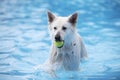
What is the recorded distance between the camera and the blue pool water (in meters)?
6.12

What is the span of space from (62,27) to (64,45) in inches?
11.6

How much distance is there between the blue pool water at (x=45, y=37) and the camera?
6.12m

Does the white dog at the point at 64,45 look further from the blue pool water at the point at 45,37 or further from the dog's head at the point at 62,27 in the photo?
the blue pool water at the point at 45,37

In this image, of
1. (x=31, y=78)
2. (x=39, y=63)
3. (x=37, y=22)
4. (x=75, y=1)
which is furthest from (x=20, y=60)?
(x=75, y=1)

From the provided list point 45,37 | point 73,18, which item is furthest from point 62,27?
point 45,37

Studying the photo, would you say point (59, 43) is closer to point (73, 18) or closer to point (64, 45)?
point (64, 45)

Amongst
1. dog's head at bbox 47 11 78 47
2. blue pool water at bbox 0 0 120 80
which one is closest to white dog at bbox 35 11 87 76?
dog's head at bbox 47 11 78 47

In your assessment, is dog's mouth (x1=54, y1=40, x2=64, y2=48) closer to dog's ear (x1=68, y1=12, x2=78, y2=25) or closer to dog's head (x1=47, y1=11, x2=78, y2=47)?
dog's head (x1=47, y1=11, x2=78, y2=47)

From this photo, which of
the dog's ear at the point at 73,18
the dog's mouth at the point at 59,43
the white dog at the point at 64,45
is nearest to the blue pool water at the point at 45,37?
the white dog at the point at 64,45

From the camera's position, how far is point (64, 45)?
563cm

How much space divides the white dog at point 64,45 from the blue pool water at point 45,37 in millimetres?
158

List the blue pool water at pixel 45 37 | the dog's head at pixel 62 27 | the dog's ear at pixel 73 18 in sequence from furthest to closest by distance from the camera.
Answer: the blue pool water at pixel 45 37
the dog's ear at pixel 73 18
the dog's head at pixel 62 27

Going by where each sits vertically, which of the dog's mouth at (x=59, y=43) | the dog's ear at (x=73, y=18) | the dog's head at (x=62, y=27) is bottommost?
the dog's mouth at (x=59, y=43)

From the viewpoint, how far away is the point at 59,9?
9.48m
